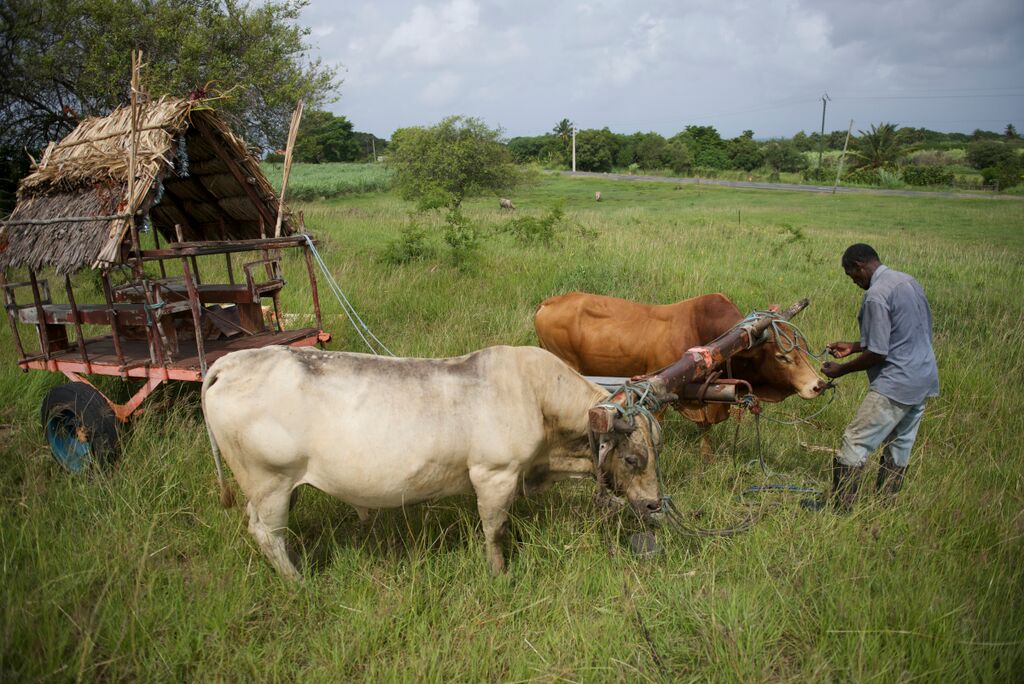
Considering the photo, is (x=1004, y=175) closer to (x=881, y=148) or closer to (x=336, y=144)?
(x=881, y=148)

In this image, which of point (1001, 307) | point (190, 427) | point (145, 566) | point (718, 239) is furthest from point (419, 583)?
point (718, 239)

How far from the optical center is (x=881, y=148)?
46.6 m

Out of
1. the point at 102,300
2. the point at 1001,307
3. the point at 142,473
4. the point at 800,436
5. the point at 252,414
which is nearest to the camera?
the point at 252,414

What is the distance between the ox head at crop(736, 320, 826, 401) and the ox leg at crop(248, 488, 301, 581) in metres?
3.66

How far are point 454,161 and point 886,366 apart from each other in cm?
1817

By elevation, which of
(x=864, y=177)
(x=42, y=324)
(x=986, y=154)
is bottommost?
(x=42, y=324)

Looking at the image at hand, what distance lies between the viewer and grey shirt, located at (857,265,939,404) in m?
4.26

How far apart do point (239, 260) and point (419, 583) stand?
1048 centimetres

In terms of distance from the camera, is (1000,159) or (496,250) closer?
(496,250)

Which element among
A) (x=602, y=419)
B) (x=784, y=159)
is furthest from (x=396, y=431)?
(x=784, y=159)

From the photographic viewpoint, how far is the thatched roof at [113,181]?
4.68m

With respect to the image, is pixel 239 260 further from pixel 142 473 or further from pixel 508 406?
pixel 508 406

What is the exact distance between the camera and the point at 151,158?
186 inches

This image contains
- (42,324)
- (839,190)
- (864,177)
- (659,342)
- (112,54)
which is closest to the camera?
(42,324)
